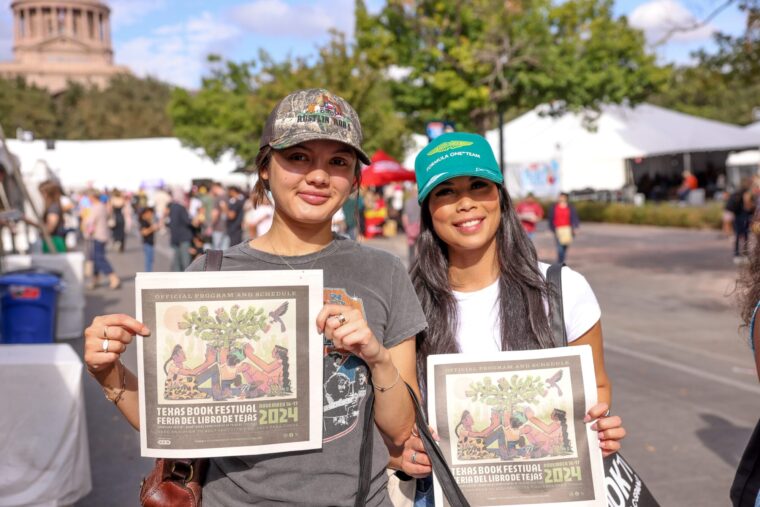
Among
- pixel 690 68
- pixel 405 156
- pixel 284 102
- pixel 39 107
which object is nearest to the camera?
pixel 284 102

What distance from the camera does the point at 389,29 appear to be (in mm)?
22828

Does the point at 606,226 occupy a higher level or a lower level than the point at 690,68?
lower

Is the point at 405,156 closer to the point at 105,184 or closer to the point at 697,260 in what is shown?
the point at 105,184

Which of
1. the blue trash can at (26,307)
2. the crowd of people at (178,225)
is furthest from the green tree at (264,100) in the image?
the blue trash can at (26,307)

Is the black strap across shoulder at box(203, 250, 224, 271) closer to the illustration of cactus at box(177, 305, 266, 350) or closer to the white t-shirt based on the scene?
the illustration of cactus at box(177, 305, 266, 350)

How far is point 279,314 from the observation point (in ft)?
6.56

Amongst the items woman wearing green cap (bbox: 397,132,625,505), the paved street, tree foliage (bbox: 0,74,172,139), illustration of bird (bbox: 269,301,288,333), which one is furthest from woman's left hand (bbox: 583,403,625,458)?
tree foliage (bbox: 0,74,172,139)

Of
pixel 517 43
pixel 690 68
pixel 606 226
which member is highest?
pixel 517 43

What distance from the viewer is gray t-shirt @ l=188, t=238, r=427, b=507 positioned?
202 cm

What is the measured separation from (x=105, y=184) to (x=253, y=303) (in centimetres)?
4384

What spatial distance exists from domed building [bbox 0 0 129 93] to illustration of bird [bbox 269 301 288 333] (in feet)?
377

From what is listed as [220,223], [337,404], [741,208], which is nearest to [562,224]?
[741,208]

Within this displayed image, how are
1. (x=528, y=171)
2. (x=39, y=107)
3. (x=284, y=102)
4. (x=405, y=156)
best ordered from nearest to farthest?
(x=284, y=102) → (x=528, y=171) → (x=405, y=156) → (x=39, y=107)

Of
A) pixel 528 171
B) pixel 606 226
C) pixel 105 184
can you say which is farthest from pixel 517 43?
pixel 105 184
